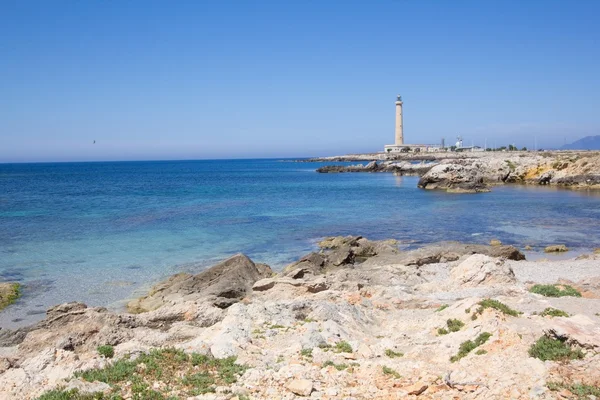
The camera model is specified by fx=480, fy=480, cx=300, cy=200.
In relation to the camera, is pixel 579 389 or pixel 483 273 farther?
pixel 483 273

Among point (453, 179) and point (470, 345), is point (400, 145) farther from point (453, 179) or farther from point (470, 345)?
point (470, 345)

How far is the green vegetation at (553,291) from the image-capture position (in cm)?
1377

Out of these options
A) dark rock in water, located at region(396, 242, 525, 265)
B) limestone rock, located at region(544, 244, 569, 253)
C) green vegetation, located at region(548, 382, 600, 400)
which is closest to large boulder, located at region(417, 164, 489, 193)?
limestone rock, located at region(544, 244, 569, 253)

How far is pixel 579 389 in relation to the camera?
715cm

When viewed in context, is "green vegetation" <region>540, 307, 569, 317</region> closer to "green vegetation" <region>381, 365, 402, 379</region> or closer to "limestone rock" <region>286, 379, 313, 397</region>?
"green vegetation" <region>381, 365, 402, 379</region>

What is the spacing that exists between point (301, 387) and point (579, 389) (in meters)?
4.24

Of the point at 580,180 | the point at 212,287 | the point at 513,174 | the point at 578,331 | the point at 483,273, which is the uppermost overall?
the point at 578,331

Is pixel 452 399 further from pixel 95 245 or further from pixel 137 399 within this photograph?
pixel 95 245

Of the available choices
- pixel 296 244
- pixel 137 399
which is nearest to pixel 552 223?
pixel 296 244

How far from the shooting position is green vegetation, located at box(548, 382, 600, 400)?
7.01 metres

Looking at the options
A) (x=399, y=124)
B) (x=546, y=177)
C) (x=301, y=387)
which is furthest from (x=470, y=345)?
(x=399, y=124)

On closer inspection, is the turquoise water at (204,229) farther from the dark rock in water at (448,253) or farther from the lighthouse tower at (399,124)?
the lighthouse tower at (399,124)

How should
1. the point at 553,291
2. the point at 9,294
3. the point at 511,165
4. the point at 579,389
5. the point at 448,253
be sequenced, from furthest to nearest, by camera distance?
the point at 511,165 → the point at 448,253 → the point at 9,294 → the point at 553,291 → the point at 579,389

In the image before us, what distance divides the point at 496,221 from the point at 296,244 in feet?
57.3
